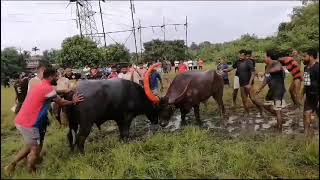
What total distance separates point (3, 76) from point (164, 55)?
4345 centimetres

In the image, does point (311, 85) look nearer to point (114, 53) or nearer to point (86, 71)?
point (86, 71)

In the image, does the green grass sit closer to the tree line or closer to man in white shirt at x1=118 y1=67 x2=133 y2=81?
the tree line

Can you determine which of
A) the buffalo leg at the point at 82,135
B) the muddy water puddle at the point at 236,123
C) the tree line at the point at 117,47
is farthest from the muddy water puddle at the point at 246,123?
the buffalo leg at the point at 82,135

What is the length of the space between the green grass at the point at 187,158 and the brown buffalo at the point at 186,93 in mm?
1500

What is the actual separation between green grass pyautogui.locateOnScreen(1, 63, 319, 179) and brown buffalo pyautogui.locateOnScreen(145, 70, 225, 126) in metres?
1.50

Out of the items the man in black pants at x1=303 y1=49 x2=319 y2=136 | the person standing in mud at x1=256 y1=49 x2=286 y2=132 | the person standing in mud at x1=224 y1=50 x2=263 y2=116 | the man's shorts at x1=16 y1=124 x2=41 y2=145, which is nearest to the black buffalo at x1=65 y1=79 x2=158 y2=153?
the man's shorts at x1=16 y1=124 x2=41 y2=145

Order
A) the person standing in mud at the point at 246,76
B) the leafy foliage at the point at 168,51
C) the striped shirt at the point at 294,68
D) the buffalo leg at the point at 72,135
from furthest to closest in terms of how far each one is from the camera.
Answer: the leafy foliage at the point at 168,51 → the person standing in mud at the point at 246,76 → the striped shirt at the point at 294,68 → the buffalo leg at the point at 72,135

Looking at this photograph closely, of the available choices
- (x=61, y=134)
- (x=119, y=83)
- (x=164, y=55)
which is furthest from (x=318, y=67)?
(x=164, y=55)

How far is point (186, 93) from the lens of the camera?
994 cm

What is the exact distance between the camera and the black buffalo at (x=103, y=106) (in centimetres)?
751

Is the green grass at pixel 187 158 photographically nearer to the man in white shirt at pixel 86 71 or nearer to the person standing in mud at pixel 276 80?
the person standing in mud at pixel 276 80

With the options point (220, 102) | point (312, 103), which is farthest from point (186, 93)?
point (312, 103)

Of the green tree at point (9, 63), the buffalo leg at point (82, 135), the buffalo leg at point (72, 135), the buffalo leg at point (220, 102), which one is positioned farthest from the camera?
the buffalo leg at point (220, 102)

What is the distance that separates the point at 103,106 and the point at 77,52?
16.5 meters
